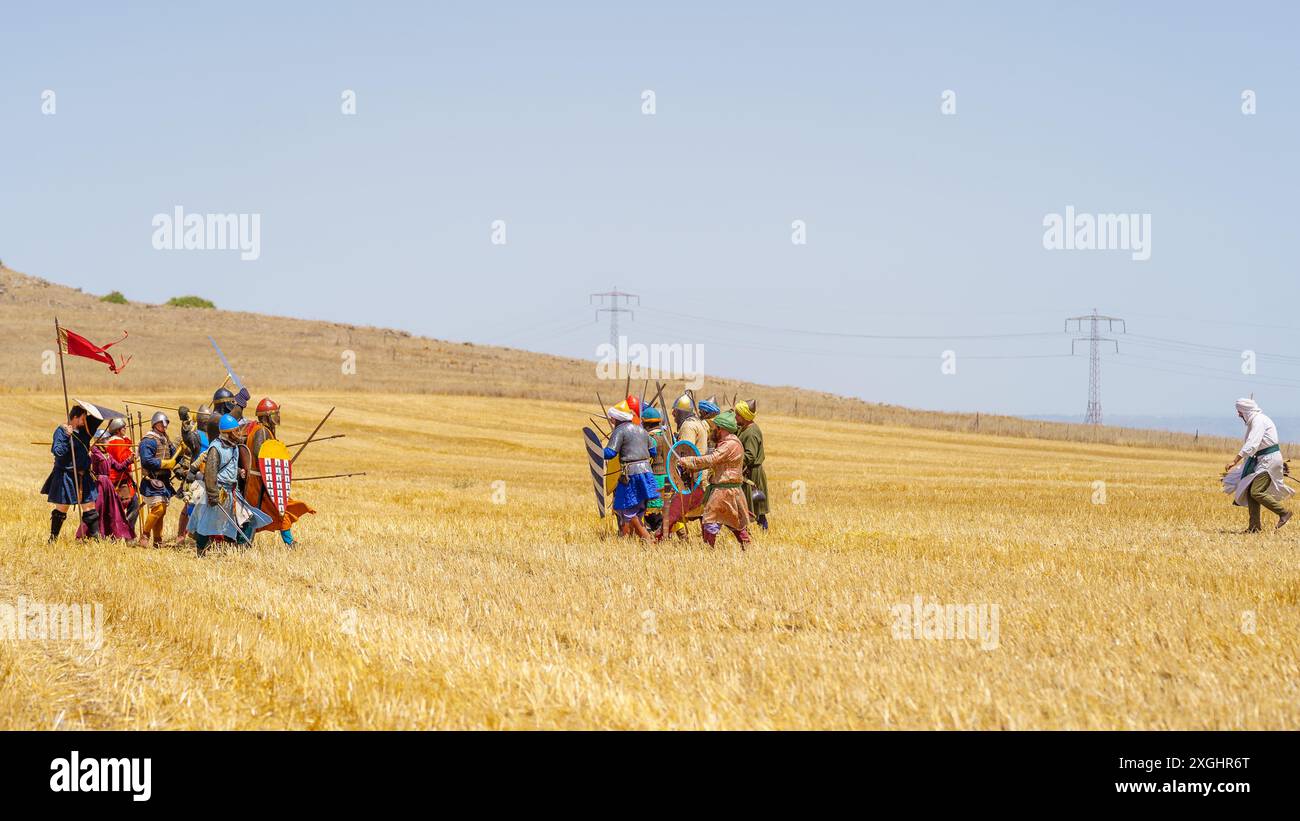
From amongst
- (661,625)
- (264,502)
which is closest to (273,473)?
(264,502)

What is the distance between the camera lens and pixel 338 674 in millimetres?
6891

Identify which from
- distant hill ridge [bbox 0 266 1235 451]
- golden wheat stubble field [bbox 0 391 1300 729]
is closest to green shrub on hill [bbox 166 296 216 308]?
distant hill ridge [bbox 0 266 1235 451]

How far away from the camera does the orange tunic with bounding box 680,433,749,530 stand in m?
13.7

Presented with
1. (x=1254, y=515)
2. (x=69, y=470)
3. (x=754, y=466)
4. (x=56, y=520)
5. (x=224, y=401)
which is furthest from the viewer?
(x=754, y=466)

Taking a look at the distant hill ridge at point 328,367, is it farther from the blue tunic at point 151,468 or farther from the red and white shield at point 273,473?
the red and white shield at point 273,473

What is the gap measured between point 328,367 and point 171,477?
2005 inches

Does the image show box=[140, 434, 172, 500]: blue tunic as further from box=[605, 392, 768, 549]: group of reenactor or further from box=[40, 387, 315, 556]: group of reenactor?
box=[605, 392, 768, 549]: group of reenactor

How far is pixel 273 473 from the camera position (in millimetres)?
14219

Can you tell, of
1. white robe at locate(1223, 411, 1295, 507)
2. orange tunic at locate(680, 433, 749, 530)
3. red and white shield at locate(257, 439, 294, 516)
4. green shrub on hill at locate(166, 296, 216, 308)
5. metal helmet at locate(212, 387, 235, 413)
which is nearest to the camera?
orange tunic at locate(680, 433, 749, 530)

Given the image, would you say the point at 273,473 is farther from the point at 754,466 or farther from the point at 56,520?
the point at 754,466

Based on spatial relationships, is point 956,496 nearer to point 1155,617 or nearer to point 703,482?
point 703,482

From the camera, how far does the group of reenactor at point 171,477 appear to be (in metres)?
13.7

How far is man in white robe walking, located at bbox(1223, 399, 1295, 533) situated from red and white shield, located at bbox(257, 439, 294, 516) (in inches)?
485
